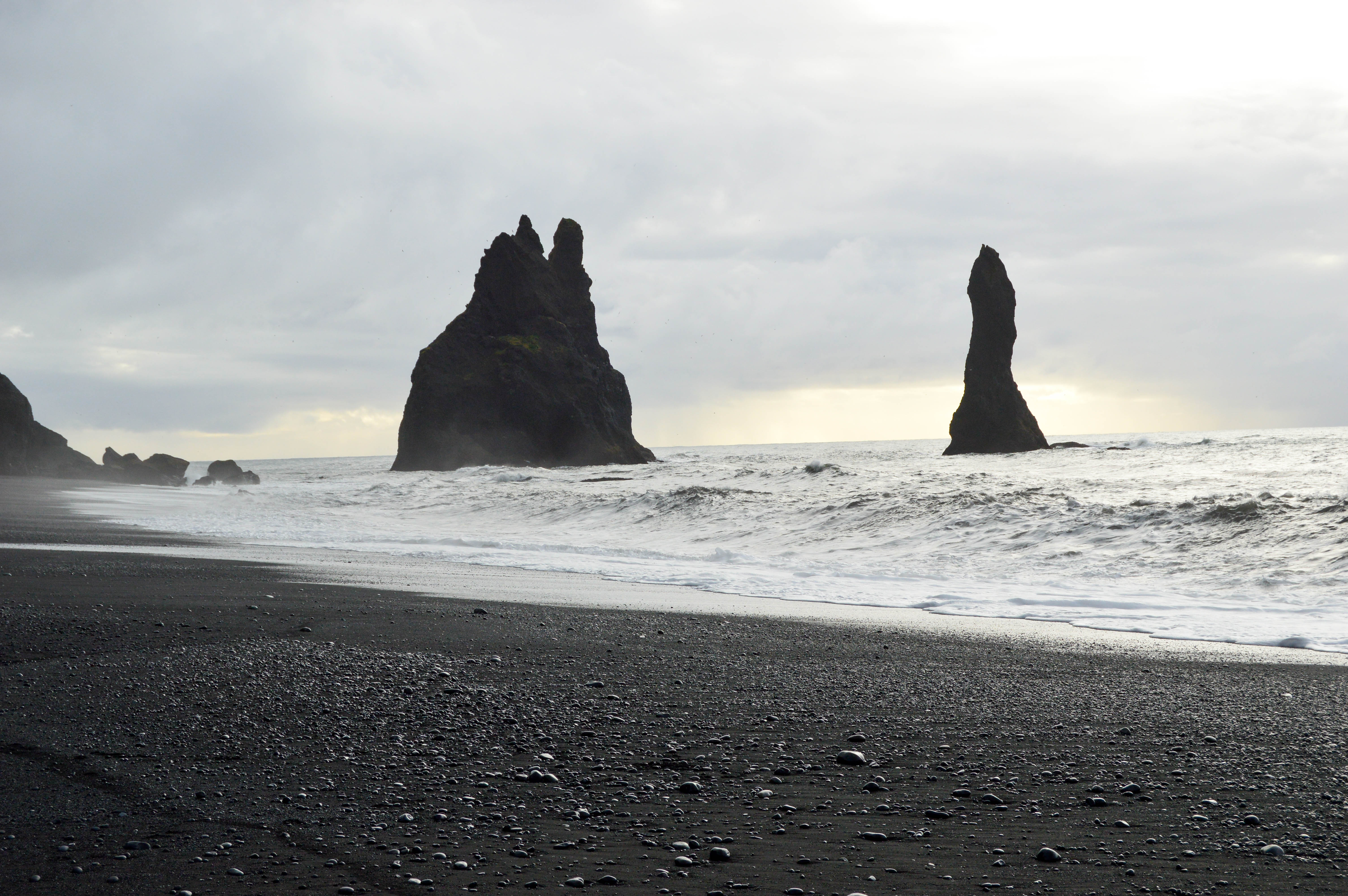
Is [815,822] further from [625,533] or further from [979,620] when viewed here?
[625,533]

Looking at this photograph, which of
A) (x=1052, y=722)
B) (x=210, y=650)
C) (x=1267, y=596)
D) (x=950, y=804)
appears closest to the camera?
(x=950, y=804)

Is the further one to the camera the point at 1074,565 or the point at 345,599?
the point at 1074,565

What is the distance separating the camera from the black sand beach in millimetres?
2396

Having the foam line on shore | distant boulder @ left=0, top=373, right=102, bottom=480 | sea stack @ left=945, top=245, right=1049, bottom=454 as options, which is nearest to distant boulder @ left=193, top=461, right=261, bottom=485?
distant boulder @ left=0, top=373, right=102, bottom=480

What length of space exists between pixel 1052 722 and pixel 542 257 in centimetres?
6672

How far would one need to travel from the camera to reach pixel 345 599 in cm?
731

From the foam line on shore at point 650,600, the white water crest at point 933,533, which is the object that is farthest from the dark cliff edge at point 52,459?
the foam line on shore at point 650,600

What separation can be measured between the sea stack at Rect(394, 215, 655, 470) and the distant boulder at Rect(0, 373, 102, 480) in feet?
61.0

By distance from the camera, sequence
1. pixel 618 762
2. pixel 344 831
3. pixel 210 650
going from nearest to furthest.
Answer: pixel 344 831, pixel 618 762, pixel 210 650

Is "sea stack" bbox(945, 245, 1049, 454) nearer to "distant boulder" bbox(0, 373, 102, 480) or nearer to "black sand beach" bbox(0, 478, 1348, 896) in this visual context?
"distant boulder" bbox(0, 373, 102, 480)

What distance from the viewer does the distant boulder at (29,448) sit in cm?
4612

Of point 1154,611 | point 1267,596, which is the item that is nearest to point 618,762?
point 1154,611

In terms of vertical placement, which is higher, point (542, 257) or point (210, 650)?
point (542, 257)

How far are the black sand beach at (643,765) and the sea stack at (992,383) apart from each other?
190ft
